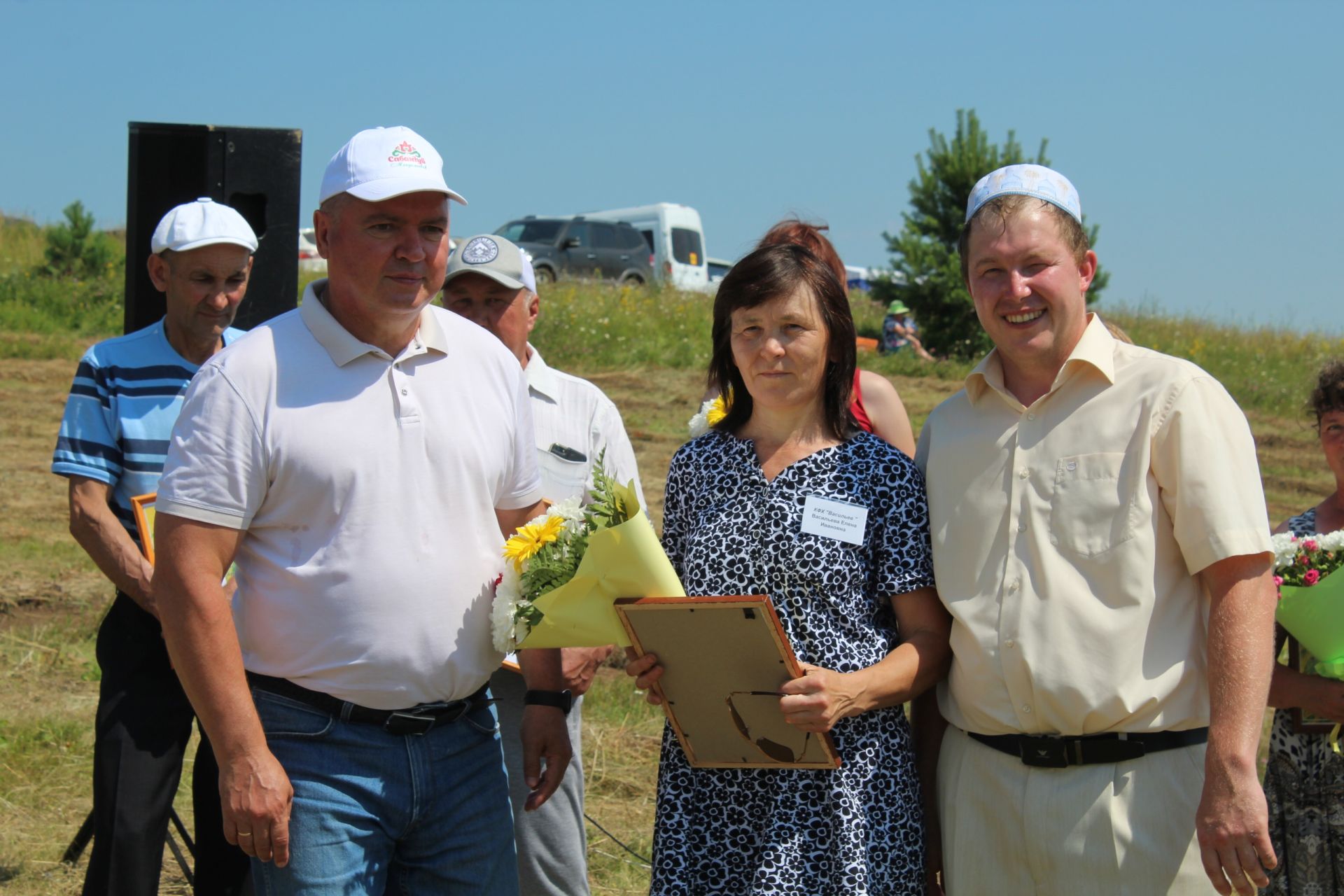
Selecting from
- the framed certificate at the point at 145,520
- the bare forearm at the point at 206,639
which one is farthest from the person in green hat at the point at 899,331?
the bare forearm at the point at 206,639

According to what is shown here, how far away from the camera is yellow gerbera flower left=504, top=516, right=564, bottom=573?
2.81 meters

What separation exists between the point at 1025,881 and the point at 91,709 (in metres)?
5.48

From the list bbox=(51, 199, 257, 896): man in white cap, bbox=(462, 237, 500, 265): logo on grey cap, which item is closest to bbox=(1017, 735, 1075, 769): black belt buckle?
bbox=(462, 237, 500, 265): logo on grey cap

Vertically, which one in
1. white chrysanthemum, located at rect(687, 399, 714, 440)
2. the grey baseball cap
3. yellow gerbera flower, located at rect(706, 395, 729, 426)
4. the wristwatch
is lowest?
the wristwatch

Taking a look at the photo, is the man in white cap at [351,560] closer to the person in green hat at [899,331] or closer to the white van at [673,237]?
the person in green hat at [899,331]

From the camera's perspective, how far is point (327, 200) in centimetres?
286

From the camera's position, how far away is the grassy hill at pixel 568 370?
5.67 m

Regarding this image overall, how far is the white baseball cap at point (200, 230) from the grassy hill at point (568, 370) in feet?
8.48

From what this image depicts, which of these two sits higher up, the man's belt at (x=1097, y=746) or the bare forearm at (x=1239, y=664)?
the bare forearm at (x=1239, y=664)

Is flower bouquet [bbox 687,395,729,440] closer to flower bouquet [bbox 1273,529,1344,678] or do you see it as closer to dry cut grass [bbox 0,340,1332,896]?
flower bouquet [bbox 1273,529,1344,678]

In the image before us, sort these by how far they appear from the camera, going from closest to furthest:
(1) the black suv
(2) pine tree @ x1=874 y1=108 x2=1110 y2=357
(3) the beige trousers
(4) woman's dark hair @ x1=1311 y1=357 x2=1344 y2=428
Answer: (3) the beige trousers < (4) woman's dark hair @ x1=1311 y1=357 x2=1344 y2=428 < (2) pine tree @ x1=874 y1=108 x2=1110 y2=357 < (1) the black suv

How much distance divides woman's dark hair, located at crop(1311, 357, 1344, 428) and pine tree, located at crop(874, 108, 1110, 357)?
14665 millimetres

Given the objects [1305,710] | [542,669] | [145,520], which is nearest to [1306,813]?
[1305,710]

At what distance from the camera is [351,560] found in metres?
2.68
